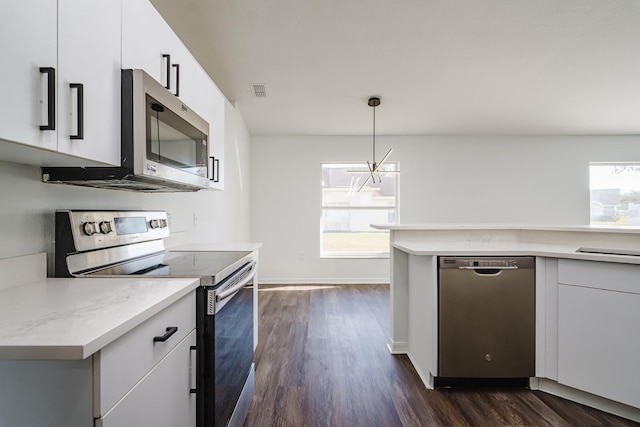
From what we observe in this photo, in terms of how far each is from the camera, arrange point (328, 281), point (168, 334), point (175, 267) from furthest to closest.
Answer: point (328, 281) → point (175, 267) → point (168, 334)

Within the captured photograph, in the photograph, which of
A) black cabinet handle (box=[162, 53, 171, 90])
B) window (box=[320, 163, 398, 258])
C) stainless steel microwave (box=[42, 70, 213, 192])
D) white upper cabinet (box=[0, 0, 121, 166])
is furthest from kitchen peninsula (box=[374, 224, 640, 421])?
window (box=[320, 163, 398, 258])

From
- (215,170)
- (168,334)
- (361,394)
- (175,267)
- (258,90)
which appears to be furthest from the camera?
(258,90)

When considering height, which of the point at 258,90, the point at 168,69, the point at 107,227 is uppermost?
the point at 258,90

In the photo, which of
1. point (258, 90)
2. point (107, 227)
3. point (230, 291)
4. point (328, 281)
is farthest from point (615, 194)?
point (107, 227)

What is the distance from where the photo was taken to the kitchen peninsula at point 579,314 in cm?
167

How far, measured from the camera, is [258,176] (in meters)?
4.90

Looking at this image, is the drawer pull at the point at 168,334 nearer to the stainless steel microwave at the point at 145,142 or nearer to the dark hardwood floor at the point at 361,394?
the stainless steel microwave at the point at 145,142

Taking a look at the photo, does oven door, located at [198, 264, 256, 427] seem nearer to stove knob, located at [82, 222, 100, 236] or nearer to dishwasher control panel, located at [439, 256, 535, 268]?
stove knob, located at [82, 222, 100, 236]

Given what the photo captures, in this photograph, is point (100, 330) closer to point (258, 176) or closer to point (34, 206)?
point (34, 206)

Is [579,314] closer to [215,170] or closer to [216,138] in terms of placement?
[215,170]

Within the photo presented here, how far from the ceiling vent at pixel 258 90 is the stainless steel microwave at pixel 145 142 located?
2.26 metres

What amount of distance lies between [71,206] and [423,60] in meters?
3.15

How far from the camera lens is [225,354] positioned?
126cm

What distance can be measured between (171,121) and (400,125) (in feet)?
12.7
